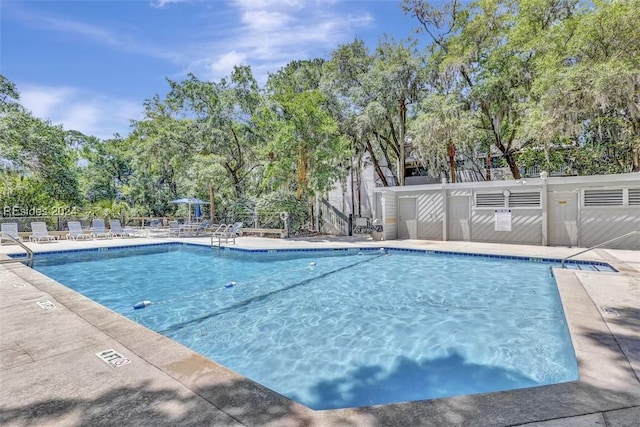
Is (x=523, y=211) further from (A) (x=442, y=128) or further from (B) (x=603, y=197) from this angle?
(A) (x=442, y=128)

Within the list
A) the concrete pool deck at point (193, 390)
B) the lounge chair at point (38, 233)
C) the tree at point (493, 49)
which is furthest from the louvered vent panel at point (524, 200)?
the lounge chair at point (38, 233)

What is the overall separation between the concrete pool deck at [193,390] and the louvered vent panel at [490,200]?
8307 mm

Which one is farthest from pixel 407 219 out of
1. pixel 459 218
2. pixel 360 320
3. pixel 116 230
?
pixel 116 230

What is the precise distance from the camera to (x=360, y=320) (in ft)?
17.4

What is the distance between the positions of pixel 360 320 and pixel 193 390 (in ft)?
10.9

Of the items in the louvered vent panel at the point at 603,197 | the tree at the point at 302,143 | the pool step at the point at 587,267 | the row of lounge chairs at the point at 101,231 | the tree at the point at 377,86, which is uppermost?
the tree at the point at 377,86

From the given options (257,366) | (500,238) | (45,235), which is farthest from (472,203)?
(45,235)

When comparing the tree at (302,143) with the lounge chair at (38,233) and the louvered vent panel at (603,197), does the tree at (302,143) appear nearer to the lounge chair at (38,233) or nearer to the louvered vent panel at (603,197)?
the louvered vent panel at (603,197)

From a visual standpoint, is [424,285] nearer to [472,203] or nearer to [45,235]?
[472,203]

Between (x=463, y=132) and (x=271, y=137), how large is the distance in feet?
26.2

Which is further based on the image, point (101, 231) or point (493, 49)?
point (101, 231)

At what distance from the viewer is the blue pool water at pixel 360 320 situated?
11.8ft

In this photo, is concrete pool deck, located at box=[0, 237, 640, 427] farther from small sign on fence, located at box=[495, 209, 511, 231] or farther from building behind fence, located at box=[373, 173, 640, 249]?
small sign on fence, located at box=[495, 209, 511, 231]

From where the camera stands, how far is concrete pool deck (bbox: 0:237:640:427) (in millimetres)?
2046
